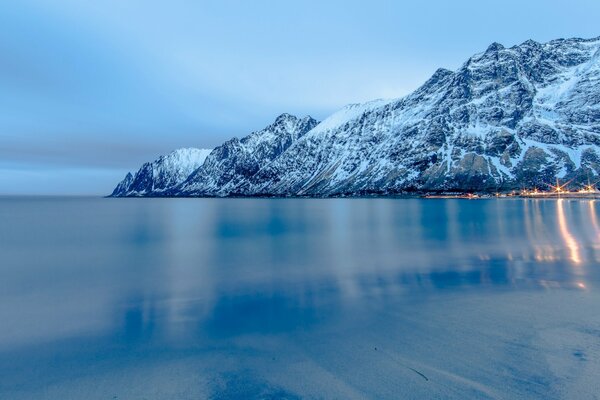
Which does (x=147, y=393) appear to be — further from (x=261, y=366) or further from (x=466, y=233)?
(x=466, y=233)

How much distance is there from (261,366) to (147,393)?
10.9ft

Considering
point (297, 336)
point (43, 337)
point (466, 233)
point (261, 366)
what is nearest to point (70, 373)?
point (43, 337)

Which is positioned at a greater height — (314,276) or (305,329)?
(305,329)

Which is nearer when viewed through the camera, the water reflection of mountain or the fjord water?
the fjord water

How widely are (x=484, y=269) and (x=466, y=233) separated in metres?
30.6

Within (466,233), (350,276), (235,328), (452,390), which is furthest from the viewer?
(466,233)

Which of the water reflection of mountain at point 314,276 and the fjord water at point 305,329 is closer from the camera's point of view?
the fjord water at point 305,329

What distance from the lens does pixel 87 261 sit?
1471 inches

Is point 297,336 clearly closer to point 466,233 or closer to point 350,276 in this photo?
point 350,276

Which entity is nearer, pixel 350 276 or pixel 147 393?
pixel 147 393

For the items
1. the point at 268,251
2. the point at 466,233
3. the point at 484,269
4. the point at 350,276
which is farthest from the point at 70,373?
the point at 466,233

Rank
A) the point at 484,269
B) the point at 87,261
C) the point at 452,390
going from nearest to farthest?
1. the point at 452,390
2. the point at 484,269
3. the point at 87,261

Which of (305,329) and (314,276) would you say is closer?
(305,329)

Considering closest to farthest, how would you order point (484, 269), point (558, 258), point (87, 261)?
point (484, 269) < point (558, 258) < point (87, 261)
